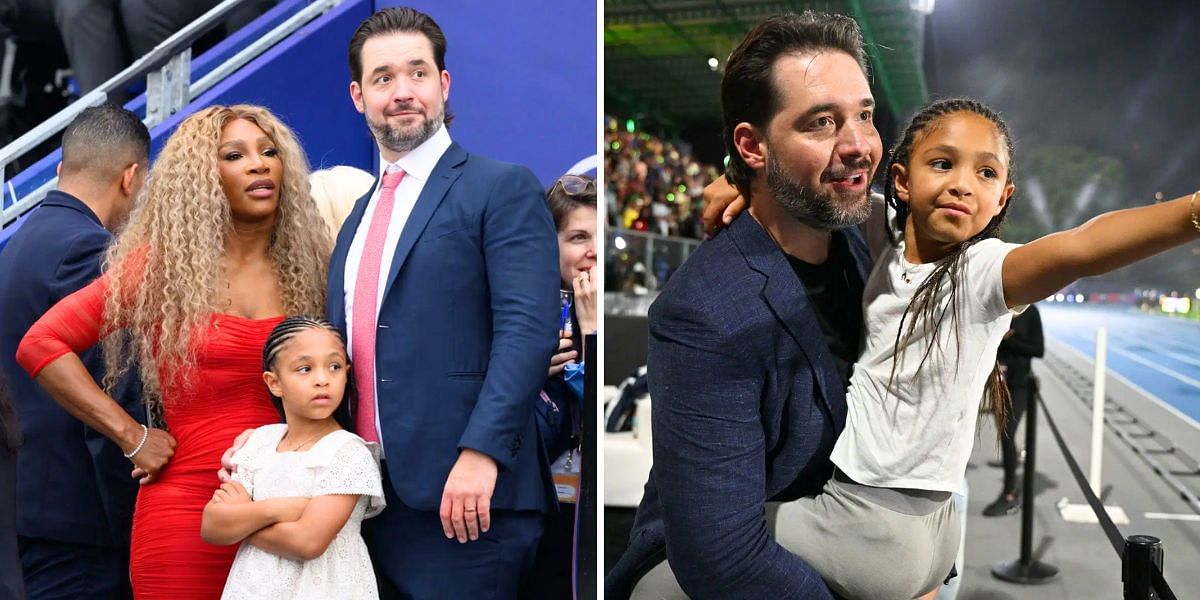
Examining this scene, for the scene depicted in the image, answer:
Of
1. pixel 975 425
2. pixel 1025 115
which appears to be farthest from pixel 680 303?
pixel 1025 115

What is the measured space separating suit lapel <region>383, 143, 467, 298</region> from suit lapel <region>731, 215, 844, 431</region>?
85cm

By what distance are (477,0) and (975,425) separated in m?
1.56

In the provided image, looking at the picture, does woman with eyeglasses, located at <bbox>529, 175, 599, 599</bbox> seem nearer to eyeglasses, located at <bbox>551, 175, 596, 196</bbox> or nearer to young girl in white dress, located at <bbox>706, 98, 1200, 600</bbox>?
eyeglasses, located at <bbox>551, 175, 596, 196</bbox>

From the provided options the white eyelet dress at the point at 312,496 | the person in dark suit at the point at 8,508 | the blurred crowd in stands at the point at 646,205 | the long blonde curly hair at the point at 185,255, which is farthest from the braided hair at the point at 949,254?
the person in dark suit at the point at 8,508

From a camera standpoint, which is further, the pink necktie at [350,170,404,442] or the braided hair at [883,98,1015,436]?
the pink necktie at [350,170,404,442]

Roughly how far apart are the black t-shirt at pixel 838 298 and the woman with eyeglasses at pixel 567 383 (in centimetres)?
69

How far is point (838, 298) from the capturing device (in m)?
1.85

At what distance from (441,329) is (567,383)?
1.08 feet

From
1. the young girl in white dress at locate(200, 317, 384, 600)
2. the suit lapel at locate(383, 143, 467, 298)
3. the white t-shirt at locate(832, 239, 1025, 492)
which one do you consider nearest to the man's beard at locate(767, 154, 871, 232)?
the white t-shirt at locate(832, 239, 1025, 492)

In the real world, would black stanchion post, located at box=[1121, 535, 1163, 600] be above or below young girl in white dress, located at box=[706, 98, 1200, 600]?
below

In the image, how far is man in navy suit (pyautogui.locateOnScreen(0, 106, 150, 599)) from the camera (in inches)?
99.2

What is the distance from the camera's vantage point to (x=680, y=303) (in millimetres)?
1838

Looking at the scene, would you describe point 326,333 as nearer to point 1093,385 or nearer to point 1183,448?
point 1093,385

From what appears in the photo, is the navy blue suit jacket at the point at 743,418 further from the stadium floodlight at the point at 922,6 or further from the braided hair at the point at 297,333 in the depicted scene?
the braided hair at the point at 297,333
